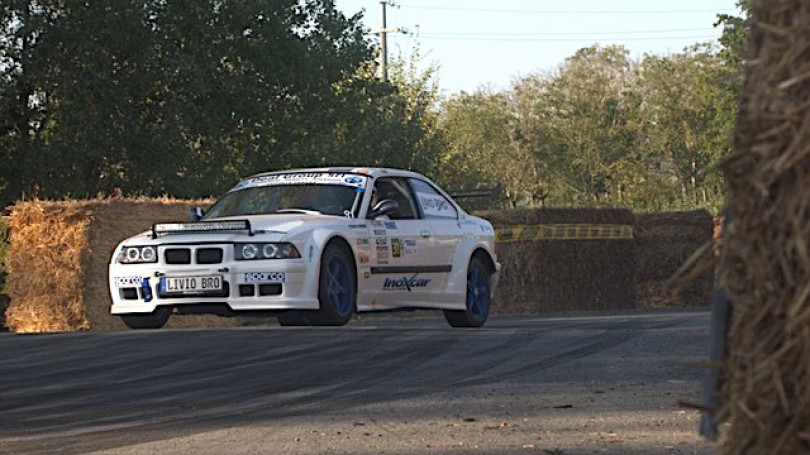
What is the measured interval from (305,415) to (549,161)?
9746 centimetres

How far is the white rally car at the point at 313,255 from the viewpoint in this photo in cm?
1462

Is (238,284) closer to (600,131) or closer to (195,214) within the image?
(195,214)

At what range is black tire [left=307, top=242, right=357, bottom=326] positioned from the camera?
582 inches

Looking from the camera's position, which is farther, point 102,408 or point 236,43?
point 236,43

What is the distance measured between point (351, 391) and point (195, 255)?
4.76m

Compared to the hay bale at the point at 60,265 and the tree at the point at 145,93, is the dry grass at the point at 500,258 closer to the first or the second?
the hay bale at the point at 60,265

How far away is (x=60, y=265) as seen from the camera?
20734 millimetres

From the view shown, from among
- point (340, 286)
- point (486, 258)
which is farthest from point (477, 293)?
point (340, 286)

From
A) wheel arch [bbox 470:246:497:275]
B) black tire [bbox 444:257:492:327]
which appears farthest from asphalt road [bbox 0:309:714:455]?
wheel arch [bbox 470:246:497:275]

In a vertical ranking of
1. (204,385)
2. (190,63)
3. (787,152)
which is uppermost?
(190,63)

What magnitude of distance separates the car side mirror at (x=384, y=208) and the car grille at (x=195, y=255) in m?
1.73

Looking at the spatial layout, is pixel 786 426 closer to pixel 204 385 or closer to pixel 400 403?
pixel 400 403

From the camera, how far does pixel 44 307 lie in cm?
2067

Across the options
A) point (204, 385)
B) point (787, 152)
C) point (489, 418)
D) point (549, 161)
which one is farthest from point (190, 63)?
point (549, 161)
